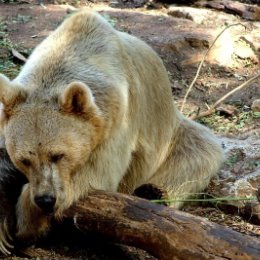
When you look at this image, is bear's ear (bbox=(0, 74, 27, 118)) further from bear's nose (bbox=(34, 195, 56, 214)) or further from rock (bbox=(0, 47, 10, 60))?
rock (bbox=(0, 47, 10, 60))

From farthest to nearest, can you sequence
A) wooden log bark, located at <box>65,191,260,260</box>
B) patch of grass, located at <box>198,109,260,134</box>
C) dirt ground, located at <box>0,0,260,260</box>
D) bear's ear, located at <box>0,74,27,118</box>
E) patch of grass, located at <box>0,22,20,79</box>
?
dirt ground, located at <box>0,0,260,260</box> → patch of grass, located at <box>0,22,20,79</box> → patch of grass, located at <box>198,109,260,134</box> → bear's ear, located at <box>0,74,27,118</box> → wooden log bark, located at <box>65,191,260,260</box>

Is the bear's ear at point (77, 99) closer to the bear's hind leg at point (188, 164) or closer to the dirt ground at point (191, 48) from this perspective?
the bear's hind leg at point (188, 164)

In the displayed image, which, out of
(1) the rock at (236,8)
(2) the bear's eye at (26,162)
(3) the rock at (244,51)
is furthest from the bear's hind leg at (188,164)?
(1) the rock at (236,8)

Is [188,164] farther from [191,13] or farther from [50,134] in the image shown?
[191,13]

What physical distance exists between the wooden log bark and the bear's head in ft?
0.84

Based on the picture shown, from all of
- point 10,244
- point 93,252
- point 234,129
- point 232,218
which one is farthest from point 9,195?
point 234,129

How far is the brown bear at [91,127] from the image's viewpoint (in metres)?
4.76

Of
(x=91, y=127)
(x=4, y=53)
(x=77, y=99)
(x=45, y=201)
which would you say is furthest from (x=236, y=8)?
(x=45, y=201)

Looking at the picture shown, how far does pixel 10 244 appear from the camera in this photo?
5.20 metres

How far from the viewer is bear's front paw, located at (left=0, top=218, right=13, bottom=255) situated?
5.11 metres

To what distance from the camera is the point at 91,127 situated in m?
4.96

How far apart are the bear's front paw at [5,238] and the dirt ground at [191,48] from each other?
1.89 m

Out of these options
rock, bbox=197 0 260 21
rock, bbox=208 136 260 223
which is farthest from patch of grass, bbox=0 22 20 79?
rock, bbox=197 0 260 21

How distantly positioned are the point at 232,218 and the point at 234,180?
0.62 m
